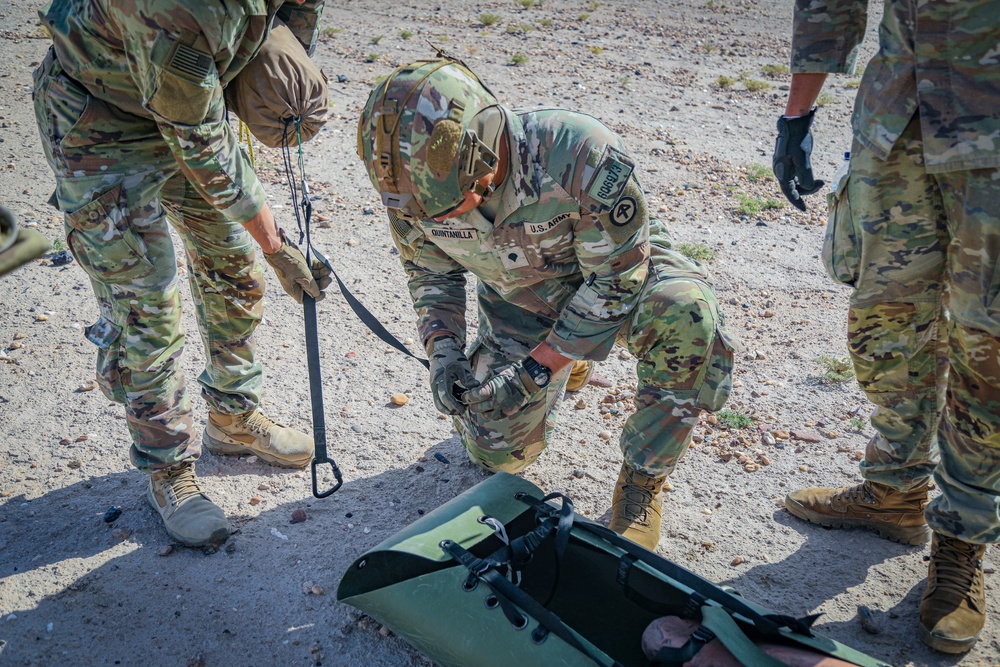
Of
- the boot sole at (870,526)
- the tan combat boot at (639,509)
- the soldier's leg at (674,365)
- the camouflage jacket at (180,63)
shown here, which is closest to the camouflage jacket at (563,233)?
the soldier's leg at (674,365)

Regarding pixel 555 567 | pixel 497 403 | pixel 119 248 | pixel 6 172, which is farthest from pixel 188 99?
pixel 6 172

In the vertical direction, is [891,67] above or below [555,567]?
above

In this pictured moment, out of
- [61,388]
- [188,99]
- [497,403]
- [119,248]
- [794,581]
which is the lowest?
[61,388]

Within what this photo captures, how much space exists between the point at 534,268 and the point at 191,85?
1.27 meters

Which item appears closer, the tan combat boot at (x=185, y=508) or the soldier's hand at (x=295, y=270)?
the soldier's hand at (x=295, y=270)

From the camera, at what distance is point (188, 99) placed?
2.57m

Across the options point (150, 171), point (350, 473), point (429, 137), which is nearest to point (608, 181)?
point (429, 137)

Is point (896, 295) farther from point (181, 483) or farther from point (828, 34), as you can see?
point (181, 483)

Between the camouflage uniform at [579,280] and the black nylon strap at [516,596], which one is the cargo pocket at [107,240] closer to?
the camouflage uniform at [579,280]

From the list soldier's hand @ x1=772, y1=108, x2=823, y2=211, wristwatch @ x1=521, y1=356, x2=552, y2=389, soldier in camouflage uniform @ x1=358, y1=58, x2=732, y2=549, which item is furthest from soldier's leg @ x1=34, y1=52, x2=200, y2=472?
soldier's hand @ x1=772, y1=108, x2=823, y2=211

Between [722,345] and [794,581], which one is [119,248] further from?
[794,581]

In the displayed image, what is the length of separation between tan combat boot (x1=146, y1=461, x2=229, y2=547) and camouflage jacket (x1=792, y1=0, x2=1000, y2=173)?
264 cm

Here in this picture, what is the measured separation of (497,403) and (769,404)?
1.58 metres

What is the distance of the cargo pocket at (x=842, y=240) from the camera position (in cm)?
275
